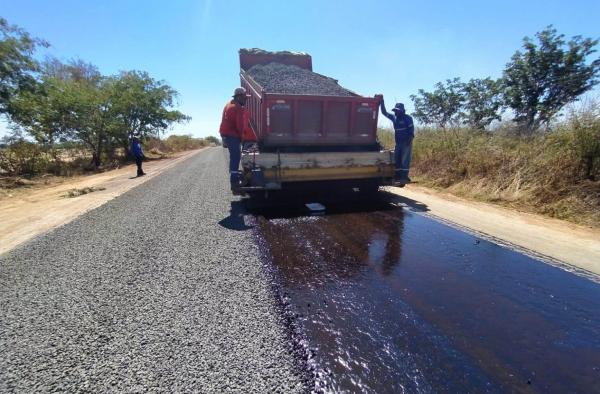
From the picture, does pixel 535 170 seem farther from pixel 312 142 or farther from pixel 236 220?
pixel 236 220

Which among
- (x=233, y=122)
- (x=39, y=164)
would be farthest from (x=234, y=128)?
(x=39, y=164)

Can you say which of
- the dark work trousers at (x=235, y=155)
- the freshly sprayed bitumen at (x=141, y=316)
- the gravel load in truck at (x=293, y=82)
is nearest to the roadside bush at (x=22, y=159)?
the gravel load in truck at (x=293, y=82)

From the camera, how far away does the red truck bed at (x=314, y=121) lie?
267 inches

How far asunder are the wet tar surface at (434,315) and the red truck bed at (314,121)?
293cm

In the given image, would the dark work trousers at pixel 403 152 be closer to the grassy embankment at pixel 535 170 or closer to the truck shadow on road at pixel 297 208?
the truck shadow on road at pixel 297 208

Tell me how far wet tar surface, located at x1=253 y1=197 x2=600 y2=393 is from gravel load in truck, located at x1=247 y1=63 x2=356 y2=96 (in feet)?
14.0

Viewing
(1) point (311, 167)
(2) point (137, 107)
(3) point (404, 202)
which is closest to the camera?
(1) point (311, 167)

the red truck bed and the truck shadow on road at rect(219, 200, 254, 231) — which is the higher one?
the red truck bed

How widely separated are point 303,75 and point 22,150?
1491 cm

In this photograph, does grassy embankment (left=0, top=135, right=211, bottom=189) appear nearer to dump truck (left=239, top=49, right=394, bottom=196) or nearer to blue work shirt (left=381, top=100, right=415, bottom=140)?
dump truck (left=239, top=49, right=394, bottom=196)

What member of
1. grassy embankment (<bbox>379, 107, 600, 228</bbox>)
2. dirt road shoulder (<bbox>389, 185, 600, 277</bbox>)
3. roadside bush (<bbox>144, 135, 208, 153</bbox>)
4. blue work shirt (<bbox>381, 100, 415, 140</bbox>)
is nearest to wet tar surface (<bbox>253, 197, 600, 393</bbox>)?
dirt road shoulder (<bbox>389, 185, 600, 277</bbox>)

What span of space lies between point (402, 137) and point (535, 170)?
319 cm

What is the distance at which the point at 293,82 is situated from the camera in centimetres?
816

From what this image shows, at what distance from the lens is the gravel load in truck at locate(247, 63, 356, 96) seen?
7.59 meters
